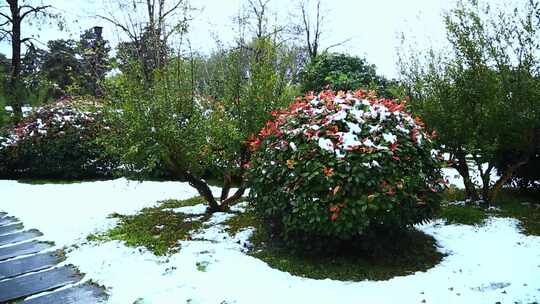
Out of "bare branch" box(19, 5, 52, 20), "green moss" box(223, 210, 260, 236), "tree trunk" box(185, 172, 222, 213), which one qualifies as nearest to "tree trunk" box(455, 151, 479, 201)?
"green moss" box(223, 210, 260, 236)

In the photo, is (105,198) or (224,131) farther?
(105,198)

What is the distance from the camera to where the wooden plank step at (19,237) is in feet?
16.1

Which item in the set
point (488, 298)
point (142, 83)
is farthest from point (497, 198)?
point (142, 83)

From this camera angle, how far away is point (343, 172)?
142 inches

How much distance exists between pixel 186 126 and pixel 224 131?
457 mm

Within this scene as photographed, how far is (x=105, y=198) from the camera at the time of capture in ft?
23.1

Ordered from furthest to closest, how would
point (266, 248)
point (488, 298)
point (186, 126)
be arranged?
point (186, 126)
point (266, 248)
point (488, 298)

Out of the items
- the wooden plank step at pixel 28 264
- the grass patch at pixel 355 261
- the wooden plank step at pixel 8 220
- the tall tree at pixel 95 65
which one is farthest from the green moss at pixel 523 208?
the wooden plank step at pixel 8 220

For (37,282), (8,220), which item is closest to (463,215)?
(37,282)

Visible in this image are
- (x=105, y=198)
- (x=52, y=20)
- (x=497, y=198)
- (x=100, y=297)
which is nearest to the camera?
(x=100, y=297)

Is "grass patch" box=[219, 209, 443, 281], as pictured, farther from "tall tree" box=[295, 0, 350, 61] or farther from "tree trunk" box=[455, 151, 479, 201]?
"tall tree" box=[295, 0, 350, 61]

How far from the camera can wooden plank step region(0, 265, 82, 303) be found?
11.4 ft

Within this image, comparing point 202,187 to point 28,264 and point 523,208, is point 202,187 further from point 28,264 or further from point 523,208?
point 523,208

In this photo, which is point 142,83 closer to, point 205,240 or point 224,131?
point 224,131
